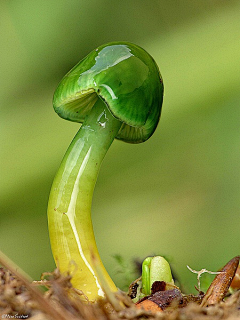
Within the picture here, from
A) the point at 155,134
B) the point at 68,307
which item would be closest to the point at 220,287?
the point at 68,307

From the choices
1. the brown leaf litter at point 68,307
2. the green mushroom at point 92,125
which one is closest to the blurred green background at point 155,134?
the green mushroom at point 92,125

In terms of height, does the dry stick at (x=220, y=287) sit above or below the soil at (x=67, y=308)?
below

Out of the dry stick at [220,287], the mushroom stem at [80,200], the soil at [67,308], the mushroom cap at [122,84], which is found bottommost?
the dry stick at [220,287]

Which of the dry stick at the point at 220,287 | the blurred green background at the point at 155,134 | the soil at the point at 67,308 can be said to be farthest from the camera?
Answer: the blurred green background at the point at 155,134

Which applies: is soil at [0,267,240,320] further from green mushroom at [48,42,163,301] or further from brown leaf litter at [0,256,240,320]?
green mushroom at [48,42,163,301]

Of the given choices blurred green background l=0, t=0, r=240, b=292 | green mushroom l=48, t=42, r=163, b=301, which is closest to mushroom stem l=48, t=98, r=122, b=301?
green mushroom l=48, t=42, r=163, b=301

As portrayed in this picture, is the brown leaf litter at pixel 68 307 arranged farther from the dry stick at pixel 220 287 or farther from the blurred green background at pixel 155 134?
the blurred green background at pixel 155 134
